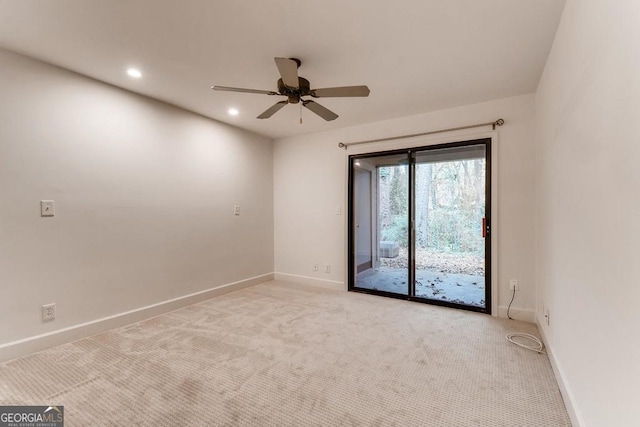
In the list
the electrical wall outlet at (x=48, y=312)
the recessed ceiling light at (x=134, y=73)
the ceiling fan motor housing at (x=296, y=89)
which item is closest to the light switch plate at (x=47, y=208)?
the electrical wall outlet at (x=48, y=312)

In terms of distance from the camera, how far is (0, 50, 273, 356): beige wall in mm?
2281

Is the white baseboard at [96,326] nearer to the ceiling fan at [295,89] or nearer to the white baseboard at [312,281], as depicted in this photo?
the white baseboard at [312,281]

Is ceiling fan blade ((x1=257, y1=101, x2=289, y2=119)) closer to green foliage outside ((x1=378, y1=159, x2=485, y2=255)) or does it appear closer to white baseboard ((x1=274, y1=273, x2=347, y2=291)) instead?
green foliage outside ((x1=378, y1=159, x2=485, y2=255))

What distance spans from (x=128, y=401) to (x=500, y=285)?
3548mm

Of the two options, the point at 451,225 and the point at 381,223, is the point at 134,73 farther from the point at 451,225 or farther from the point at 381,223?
the point at 451,225

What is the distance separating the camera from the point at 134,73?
8.60ft

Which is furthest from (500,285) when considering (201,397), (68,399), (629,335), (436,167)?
(68,399)

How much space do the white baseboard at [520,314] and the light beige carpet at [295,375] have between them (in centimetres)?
13

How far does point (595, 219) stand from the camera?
130cm

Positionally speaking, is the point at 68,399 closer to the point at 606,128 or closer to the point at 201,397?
the point at 201,397

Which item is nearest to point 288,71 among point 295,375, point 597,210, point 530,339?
point 597,210

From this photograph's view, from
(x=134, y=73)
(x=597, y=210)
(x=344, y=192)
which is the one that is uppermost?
(x=134, y=73)

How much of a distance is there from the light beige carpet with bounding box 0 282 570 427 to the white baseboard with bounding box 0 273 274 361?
76 mm
